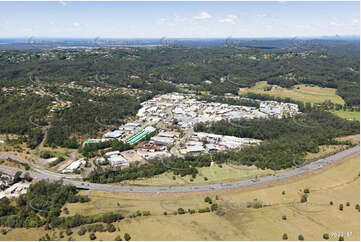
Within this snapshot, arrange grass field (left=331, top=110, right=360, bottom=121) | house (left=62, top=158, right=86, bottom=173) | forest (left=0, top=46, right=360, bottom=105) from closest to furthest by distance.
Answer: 1. house (left=62, top=158, right=86, bottom=173)
2. grass field (left=331, top=110, right=360, bottom=121)
3. forest (left=0, top=46, right=360, bottom=105)

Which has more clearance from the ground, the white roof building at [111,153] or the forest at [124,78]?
the forest at [124,78]

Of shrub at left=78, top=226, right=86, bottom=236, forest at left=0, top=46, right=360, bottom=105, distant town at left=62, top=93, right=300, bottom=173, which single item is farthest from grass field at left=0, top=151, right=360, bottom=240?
forest at left=0, top=46, right=360, bottom=105

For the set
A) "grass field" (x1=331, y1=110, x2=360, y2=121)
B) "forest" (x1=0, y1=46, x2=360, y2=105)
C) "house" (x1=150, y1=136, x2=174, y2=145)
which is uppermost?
"forest" (x1=0, y1=46, x2=360, y2=105)

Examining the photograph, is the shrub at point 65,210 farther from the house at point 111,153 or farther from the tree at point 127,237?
the house at point 111,153

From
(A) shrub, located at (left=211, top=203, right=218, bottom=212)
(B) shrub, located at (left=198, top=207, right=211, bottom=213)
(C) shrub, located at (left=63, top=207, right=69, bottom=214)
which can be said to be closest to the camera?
(C) shrub, located at (left=63, top=207, right=69, bottom=214)

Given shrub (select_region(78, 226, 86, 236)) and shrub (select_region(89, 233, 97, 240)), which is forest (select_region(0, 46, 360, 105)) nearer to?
shrub (select_region(78, 226, 86, 236))

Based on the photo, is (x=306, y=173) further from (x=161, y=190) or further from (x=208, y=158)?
(x=161, y=190)

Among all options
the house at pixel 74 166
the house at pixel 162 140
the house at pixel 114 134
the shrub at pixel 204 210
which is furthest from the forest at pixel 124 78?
the shrub at pixel 204 210

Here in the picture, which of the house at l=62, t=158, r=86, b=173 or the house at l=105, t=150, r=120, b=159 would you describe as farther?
the house at l=105, t=150, r=120, b=159

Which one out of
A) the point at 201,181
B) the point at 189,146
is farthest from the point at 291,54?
the point at 201,181
